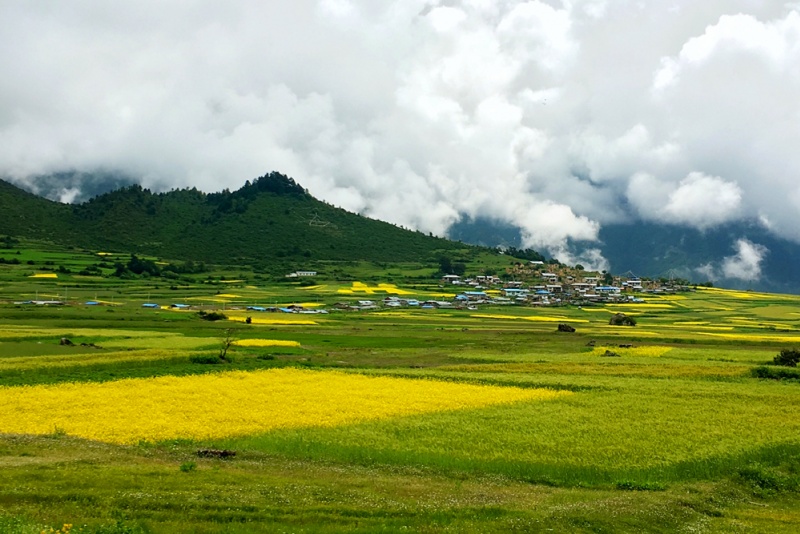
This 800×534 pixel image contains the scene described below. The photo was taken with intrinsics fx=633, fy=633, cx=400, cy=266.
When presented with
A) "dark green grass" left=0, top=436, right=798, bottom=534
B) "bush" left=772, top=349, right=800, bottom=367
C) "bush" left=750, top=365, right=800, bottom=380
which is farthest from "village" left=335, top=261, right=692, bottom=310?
"dark green grass" left=0, top=436, right=798, bottom=534

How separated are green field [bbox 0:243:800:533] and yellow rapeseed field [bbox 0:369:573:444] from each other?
0.25 m

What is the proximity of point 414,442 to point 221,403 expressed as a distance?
39.7ft

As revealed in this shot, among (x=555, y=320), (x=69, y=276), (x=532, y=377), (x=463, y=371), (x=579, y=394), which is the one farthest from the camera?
(x=69, y=276)

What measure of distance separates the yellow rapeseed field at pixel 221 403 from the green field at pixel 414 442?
251mm

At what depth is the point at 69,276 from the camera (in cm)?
12800

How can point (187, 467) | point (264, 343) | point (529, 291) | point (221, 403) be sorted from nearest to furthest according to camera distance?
point (187, 467), point (221, 403), point (264, 343), point (529, 291)

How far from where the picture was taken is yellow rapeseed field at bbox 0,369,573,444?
26.0 metres

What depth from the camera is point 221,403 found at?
32062 millimetres

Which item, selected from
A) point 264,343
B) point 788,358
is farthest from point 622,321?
point 264,343

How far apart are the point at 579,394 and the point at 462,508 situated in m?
21.7

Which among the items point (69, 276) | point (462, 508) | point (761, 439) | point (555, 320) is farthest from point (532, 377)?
point (69, 276)

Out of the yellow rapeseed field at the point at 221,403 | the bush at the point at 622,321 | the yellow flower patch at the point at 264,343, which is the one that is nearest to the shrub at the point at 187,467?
the yellow rapeseed field at the point at 221,403

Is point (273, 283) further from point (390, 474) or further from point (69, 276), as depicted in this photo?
point (390, 474)

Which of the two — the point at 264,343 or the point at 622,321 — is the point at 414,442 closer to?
the point at 264,343
